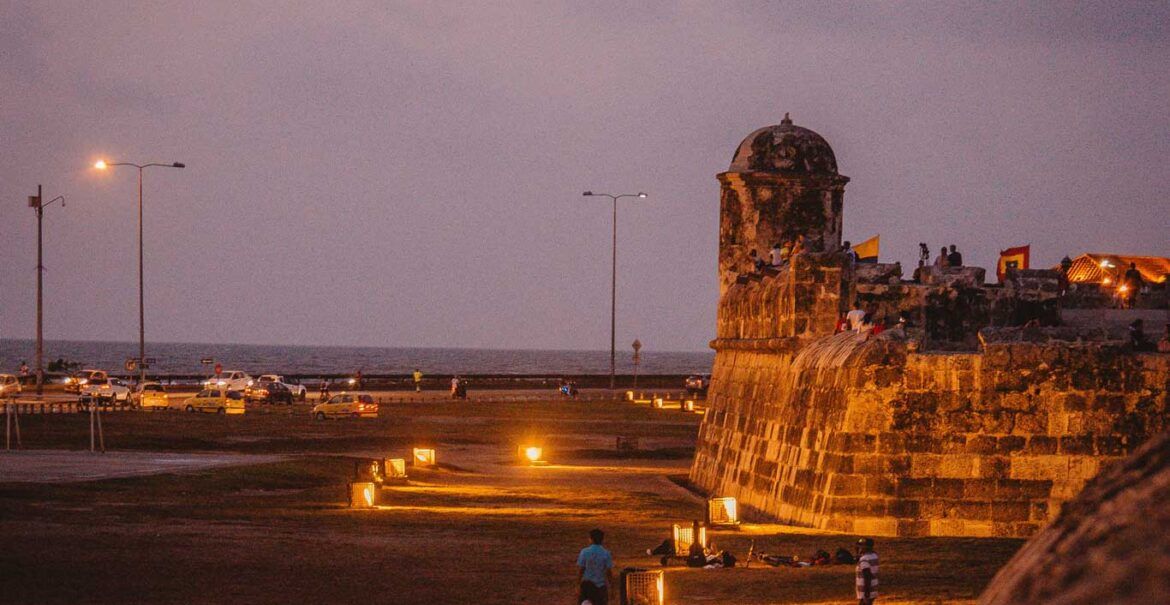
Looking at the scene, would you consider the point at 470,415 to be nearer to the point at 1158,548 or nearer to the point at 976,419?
the point at 976,419

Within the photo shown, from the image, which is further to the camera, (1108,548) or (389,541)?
(389,541)

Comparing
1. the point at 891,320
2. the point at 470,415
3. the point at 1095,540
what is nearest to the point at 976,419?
the point at 891,320

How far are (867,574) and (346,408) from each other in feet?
146

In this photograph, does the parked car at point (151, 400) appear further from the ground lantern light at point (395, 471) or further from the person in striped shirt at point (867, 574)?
the person in striped shirt at point (867, 574)

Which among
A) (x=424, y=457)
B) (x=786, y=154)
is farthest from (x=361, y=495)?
(x=786, y=154)

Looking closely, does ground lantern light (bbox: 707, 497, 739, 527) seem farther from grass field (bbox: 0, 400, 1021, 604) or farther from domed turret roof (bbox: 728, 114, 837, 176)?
domed turret roof (bbox: 728, 114, 837, 176)

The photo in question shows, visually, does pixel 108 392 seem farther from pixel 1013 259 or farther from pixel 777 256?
pixel 1013 259

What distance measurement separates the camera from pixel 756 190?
33219 millimetres

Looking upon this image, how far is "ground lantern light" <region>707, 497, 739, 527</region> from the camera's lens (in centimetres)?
2298

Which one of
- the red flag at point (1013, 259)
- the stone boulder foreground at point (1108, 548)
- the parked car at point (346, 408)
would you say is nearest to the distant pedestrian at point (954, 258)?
the red flag at point (1013, 259)

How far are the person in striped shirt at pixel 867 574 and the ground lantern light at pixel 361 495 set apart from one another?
13470 mm

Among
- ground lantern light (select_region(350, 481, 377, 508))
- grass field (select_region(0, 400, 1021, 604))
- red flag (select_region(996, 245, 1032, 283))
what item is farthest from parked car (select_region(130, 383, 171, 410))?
red flag (select_region(996, 245, 1032, 283))

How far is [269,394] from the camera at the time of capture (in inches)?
2712

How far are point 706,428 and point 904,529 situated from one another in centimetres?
1415
